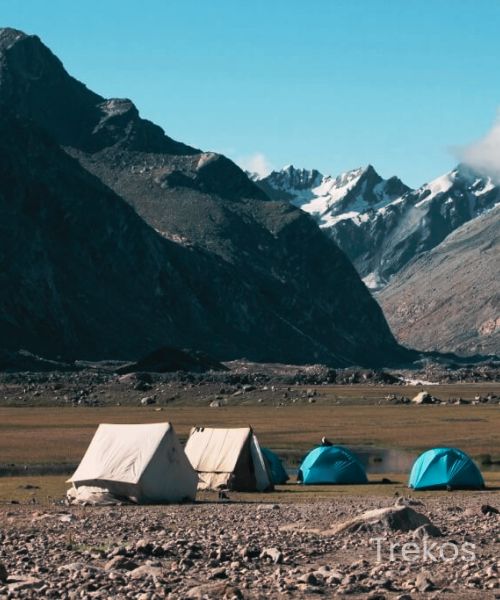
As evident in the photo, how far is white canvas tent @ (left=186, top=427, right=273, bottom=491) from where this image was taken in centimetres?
4744

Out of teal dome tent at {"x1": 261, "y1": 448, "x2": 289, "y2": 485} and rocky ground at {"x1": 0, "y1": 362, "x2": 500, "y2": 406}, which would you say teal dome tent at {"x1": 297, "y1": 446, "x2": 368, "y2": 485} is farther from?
rocky ground at {"x1": 0, "y1": 362, "x2": 500, "y2": 406}

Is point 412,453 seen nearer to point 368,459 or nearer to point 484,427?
point 368,459

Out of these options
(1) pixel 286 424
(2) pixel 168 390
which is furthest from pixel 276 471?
(2) pixel 168 390

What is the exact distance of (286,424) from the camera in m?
95.5

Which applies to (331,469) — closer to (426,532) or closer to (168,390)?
(426,532)

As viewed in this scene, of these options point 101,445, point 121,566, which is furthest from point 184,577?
point 101,445

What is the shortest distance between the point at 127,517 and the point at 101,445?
5.82 metres

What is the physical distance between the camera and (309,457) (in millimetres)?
52625

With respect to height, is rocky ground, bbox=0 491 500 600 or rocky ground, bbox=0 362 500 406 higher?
rocky ground, bbox=0 491 500 600

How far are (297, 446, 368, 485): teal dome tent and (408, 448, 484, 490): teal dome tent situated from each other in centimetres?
362

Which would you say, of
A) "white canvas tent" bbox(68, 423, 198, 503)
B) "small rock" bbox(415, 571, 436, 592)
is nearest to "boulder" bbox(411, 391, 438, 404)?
"white canvas tent" bbox(68, 423, 198, 503)

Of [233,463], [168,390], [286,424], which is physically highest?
[233,463]

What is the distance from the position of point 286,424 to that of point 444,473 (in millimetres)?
47671

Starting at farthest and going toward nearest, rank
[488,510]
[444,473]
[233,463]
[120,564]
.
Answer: [444,473] → [233,463] → [488,510] → [120,564]
